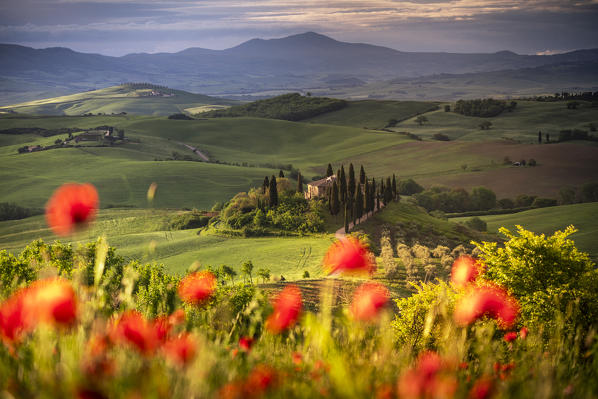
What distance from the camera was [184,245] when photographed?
79938 mm

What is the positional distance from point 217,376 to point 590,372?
619 centimetres

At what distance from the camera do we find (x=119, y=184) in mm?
135125

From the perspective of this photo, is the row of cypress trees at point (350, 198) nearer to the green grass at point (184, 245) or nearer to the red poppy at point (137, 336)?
the green grass at point (184, 245)

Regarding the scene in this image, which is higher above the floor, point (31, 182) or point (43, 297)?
point (43, 297)

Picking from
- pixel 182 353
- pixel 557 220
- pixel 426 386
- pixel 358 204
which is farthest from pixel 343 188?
pixel 426 386

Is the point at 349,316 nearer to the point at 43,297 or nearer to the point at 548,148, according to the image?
the point at 43,297

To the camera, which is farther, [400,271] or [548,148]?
[548,148]

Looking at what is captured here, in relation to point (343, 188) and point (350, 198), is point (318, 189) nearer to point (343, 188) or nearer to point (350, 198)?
point (343, 188)

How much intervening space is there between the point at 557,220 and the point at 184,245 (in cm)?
8177

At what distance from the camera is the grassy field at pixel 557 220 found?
333 ft

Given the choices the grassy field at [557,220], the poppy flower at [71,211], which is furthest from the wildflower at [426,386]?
the grassy field at [557,220]

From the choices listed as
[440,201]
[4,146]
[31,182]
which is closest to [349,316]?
[440,201]

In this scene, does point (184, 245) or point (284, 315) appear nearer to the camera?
point (284, 315)

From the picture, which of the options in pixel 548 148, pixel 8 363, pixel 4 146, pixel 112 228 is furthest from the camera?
pixel 4 146
